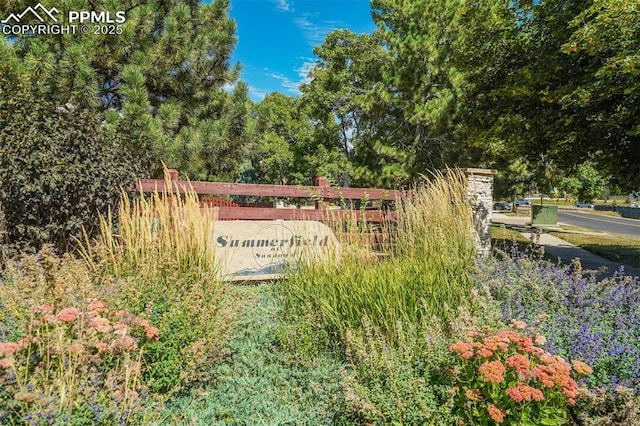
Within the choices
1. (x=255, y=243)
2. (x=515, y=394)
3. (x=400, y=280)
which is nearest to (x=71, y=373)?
(x=515, y=394)

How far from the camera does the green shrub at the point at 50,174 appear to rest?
3.50m

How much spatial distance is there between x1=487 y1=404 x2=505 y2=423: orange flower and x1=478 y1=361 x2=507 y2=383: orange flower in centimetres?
11

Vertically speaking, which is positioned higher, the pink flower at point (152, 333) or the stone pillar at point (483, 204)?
the stone pillar at point (483, 204)

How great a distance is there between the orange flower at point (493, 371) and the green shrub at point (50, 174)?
3.76 meters

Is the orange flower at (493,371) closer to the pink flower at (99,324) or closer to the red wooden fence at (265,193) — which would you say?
the pink flower at (99,324)

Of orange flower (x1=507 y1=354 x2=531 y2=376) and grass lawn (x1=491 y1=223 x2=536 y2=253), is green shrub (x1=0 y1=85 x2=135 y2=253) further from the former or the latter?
grass lawn (x1=491 y1=223 x2=536 y2=253)

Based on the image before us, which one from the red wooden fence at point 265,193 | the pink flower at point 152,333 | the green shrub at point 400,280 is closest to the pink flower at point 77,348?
the pink flower at point 152,333

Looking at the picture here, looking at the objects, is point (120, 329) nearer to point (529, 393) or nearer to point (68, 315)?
point (68, 315)

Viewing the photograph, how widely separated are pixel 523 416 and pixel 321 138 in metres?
15.7

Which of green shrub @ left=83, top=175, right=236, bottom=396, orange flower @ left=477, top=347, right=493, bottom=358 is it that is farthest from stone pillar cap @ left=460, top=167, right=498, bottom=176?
orange flower @ left=477, top=347, right=493, bottom=358

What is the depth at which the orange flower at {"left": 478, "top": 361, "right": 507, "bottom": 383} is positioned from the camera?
161 cm

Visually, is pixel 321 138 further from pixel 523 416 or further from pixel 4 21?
pixel 523 416

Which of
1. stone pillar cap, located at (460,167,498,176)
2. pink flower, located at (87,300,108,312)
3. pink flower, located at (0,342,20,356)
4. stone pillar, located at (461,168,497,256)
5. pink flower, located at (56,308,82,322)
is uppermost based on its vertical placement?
stone pillar cap, located at (460,167,498,176)

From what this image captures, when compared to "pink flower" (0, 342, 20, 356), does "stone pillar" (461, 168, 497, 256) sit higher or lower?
higher
